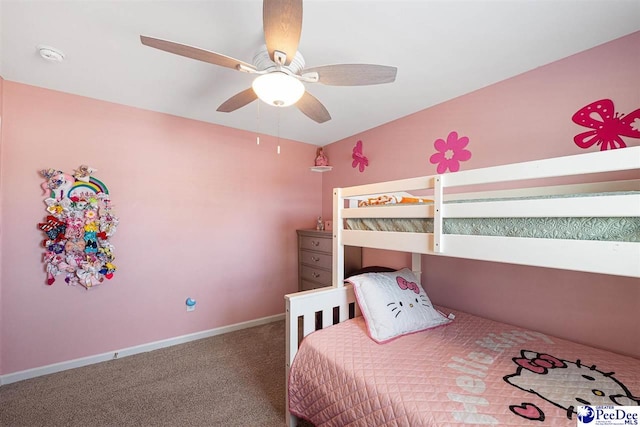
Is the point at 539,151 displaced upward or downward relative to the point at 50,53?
downward

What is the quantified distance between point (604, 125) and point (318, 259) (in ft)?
8.29

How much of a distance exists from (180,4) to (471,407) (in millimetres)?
2212

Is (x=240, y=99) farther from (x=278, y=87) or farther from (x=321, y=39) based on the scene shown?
(x=321, y=39)

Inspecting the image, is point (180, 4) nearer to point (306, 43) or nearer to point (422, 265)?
point (306, 43)

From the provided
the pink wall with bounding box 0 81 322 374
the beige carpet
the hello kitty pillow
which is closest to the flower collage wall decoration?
the pink wall with bounding box 0 81 322 374

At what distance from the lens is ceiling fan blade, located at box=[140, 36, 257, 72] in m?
1.12

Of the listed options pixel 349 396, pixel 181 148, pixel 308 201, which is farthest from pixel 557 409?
pixel 181 148

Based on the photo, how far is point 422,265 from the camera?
244 centimetres

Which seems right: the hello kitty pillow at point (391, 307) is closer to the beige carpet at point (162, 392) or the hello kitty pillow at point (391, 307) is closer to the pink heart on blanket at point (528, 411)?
the pink heart on blanket at point (528, 411)

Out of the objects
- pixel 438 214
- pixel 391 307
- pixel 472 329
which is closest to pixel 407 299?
pixel 391 307

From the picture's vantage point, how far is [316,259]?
3135mm

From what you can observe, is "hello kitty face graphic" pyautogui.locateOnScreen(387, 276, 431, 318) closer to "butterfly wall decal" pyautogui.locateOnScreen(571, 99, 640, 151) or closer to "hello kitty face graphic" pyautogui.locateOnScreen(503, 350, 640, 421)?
"hello kitty face graphic" pyautogui.locateOnScreen(503, 350, 640, 421)

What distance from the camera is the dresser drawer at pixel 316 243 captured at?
2944 mm

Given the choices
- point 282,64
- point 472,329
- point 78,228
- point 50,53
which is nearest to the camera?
point 282,64
